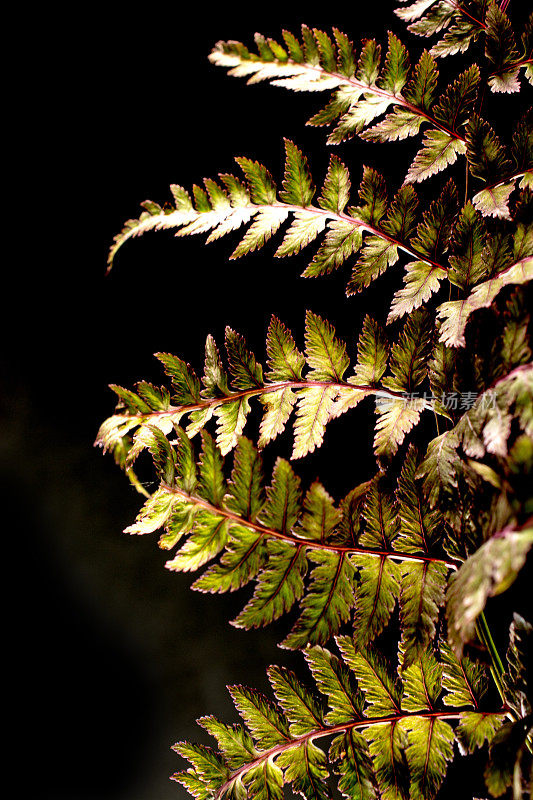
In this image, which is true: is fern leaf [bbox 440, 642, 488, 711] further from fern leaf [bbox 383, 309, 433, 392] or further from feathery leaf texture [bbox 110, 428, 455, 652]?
fern leaf [bbox 383, 309, 433, 392]

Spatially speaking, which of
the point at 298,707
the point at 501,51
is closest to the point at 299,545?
the point at 298,707

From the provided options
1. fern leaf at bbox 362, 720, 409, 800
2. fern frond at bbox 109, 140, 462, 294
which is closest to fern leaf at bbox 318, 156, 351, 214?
fern frond at bbox 109, 140, 462, 294

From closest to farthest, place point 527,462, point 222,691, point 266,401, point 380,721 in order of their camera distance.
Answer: point 527,462, point 380,721, point 266,401, point 222,691

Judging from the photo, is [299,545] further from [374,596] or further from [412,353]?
[412,353]

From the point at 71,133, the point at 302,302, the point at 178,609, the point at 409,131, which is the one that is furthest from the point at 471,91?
the point at 178,609

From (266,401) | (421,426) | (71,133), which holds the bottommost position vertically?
(421,426)

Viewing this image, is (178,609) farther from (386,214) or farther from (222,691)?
(386,214)

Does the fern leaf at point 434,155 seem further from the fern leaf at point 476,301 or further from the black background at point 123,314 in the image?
the black background at point 123,314
